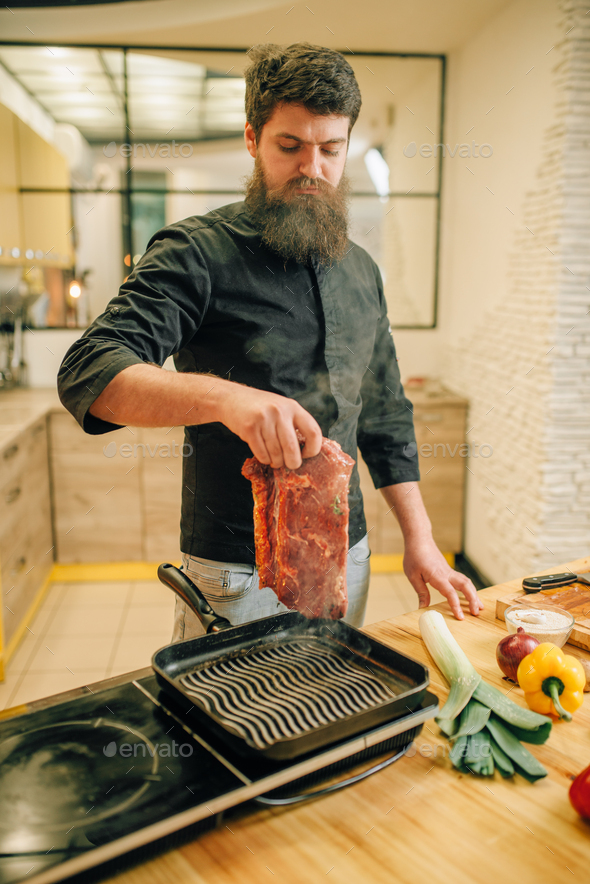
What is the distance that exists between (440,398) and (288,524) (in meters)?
2.73

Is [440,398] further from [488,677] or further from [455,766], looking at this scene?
[455,766]

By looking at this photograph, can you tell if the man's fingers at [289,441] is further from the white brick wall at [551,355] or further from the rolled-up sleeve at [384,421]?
the white brick wall at [551,355]

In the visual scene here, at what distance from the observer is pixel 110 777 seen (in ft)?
2.24

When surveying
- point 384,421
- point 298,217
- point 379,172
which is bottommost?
point 384,421

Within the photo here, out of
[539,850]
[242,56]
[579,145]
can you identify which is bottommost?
[539,850]

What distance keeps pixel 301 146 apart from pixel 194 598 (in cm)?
88

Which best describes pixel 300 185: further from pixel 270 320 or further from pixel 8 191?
pixel 8 191

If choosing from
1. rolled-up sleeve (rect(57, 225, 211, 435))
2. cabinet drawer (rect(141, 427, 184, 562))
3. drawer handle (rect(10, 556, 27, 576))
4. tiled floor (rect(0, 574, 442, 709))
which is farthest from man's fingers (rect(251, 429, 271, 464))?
cabinet drawer (rect(141, 427, 184, 562))

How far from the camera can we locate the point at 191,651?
35.5 inches

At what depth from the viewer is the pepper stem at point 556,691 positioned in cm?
93

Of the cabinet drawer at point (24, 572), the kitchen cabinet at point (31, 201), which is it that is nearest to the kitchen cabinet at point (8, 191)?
the kitchen cabinet at point (31, 201)

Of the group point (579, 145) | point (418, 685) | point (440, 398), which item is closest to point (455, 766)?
point (418, 685)

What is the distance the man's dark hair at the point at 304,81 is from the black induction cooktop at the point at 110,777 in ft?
3.48

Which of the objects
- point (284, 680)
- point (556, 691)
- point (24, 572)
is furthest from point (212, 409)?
point (24, 572)
